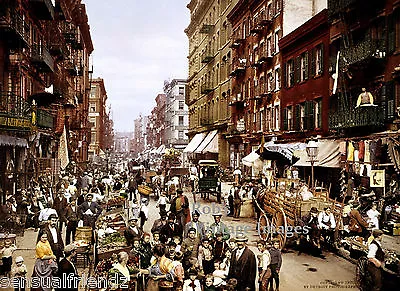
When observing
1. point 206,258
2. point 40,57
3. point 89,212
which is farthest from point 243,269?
point 40,57

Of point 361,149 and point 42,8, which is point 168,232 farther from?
point 42,8

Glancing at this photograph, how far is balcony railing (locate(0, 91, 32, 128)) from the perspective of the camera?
64.2ft

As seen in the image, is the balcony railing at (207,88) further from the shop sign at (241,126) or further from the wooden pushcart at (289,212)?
the wooden pushcart at (289,212)

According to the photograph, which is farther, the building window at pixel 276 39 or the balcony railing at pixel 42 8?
the building window at pixel 276 39

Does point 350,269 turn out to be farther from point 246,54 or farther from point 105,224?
point 246,54

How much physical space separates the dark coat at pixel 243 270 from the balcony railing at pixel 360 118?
1276 cm

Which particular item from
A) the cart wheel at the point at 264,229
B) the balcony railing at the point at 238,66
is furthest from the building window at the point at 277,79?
the cart wheel at the point at 264,229

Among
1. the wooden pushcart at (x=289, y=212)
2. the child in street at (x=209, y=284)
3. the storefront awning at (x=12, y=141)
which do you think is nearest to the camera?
the child in street at (x=209, y=284)

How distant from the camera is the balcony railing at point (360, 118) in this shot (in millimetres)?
21219

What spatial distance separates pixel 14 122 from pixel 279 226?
10.8 meters

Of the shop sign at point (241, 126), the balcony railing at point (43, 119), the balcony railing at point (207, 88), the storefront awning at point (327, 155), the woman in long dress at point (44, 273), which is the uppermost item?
the balcony railing at point (207, 88)

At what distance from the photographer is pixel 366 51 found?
72.1 feet

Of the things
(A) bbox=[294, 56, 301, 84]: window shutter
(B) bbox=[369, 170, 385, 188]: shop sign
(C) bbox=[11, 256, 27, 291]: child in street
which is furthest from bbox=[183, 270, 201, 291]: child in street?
(A) bbox=[294, 56, 301, 84]: window shutter

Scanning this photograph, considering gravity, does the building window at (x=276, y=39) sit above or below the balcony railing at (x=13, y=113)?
above
